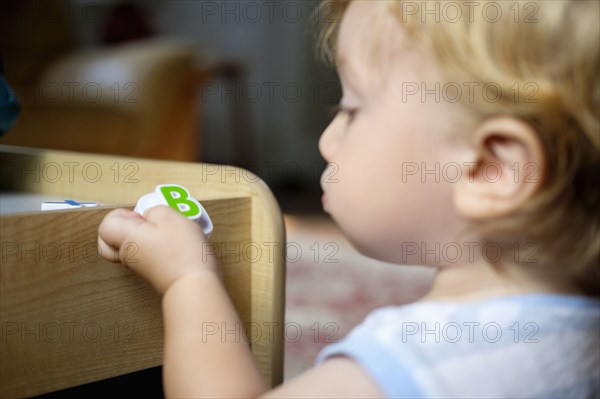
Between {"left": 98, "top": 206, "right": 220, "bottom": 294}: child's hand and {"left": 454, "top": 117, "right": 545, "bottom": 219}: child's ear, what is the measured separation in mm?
182

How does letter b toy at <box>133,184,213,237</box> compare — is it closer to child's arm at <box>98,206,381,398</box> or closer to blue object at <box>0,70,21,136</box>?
child's arm at <box>98,206,381,398</box>

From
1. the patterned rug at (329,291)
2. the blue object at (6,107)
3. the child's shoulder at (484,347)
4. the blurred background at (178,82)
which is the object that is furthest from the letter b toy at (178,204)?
the blurred background at (178,82)

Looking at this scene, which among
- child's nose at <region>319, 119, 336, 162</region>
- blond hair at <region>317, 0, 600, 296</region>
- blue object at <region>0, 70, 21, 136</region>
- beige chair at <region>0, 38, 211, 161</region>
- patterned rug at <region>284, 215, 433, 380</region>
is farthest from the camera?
beige chair at <region>0, 38, 211, 161</region>

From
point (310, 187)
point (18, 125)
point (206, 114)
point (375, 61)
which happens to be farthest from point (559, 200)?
point (206, 114)

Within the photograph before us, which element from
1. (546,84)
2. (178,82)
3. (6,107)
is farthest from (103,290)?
(178,82)

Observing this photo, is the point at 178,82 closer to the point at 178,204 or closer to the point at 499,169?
the point at 178,204

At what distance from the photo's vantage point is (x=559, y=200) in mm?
528

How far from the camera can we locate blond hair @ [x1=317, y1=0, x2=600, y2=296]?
505mm

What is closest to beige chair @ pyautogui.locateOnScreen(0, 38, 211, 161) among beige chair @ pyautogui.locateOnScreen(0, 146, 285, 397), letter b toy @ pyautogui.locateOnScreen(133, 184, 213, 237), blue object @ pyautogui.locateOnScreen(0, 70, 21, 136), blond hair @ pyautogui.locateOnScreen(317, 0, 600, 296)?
blue object @ pyautogui.locateOnScreen(0, 70, 21, 136)

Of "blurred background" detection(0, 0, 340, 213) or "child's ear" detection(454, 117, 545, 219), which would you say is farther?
"blurred background" detection(0, 0, 340, 213)

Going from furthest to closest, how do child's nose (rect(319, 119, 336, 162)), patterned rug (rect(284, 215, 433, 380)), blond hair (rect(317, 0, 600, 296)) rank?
patterned rug (rect(284, 215, 433, 380)), child's nose (rect(319, 119, 336, 162)), blond hair (rect(317, 0, 600, 296))

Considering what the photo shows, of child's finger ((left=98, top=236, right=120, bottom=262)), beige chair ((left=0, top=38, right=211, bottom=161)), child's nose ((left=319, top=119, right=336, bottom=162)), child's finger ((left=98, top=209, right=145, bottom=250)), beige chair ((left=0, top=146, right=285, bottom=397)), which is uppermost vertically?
child's nose ((left=319, top=119, right=336, bottom=162))

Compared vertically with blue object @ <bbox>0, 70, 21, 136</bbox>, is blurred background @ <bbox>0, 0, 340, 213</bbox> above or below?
below

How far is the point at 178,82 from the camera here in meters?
2.58
